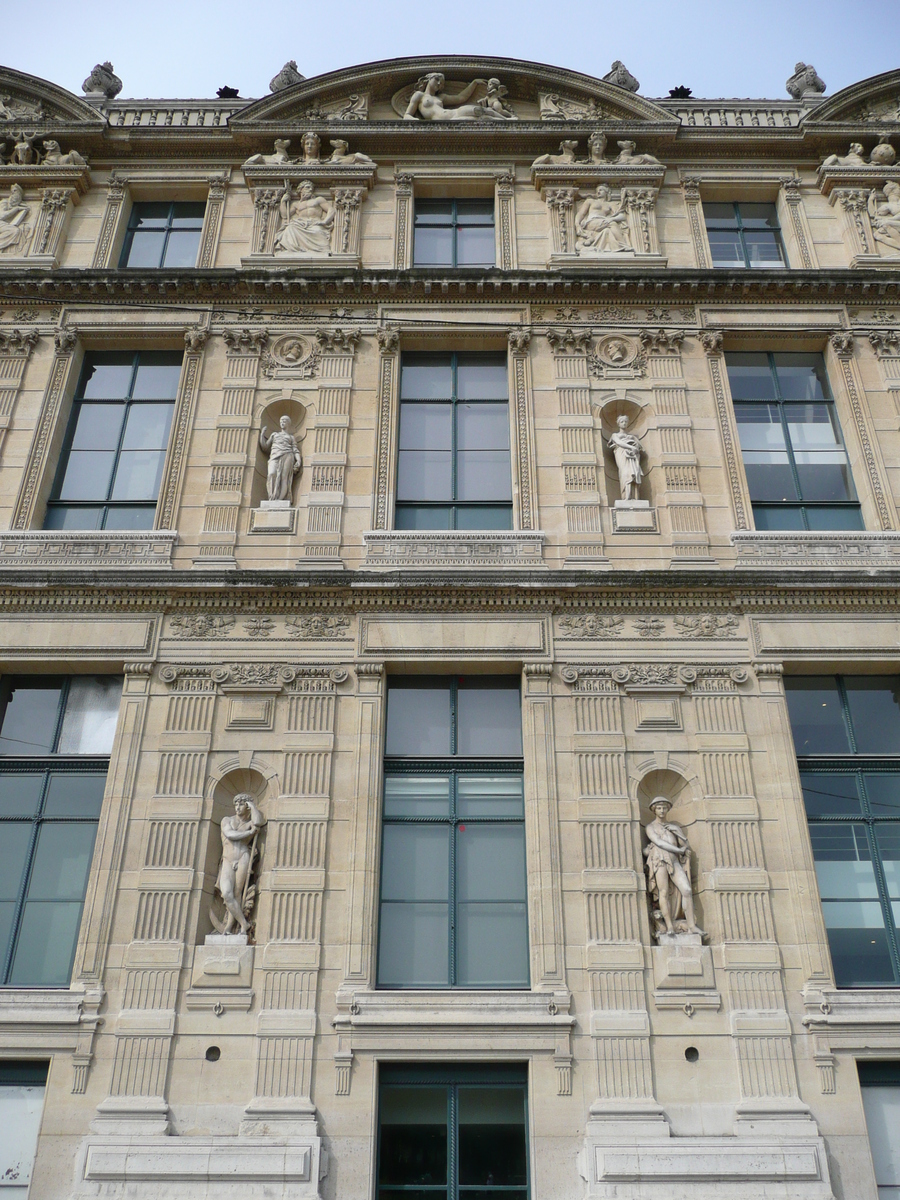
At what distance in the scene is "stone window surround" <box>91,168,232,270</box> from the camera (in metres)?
19.0

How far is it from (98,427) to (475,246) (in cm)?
Result: 778

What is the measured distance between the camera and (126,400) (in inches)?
682

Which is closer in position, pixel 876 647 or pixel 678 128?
pixel 876 647

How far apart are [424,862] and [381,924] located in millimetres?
990

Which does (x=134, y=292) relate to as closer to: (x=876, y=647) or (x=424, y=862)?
(x=424, y=862)

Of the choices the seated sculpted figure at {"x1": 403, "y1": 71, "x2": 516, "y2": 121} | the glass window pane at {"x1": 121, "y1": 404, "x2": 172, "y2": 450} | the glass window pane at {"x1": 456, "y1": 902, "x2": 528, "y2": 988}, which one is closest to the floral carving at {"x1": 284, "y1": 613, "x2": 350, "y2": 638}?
the glass window pane at {"x1": 456, "y1": 902, "x2": 528, "y2": 988}

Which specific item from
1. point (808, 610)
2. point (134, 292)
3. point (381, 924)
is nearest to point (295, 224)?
point (134, 292)

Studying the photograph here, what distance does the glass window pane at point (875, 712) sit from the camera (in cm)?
1421

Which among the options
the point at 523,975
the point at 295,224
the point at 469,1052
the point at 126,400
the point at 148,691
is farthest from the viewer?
the point at 295,224

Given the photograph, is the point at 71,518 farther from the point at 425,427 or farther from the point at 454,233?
the point at 454,233

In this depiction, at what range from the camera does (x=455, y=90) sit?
20.6m

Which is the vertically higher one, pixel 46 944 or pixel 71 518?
pixel 71 518

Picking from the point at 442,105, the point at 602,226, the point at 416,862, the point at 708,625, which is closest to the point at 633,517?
the point at 708,625

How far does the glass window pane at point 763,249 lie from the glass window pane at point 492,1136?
595 inches
